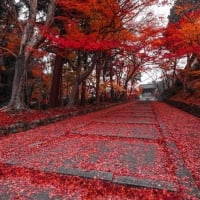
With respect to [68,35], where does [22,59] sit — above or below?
below

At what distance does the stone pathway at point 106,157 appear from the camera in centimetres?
391

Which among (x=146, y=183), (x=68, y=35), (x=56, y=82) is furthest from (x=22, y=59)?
(x=146, y=183)

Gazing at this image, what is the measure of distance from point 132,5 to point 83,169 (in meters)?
10.3

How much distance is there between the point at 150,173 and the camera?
4191 mm

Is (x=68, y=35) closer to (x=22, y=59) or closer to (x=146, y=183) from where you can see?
(x=22, y=59)

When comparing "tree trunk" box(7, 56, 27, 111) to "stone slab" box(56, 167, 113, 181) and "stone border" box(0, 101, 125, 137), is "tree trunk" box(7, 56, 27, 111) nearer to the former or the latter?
"stone border" box(0, 101, 125, 137)

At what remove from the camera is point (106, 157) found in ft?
16.8

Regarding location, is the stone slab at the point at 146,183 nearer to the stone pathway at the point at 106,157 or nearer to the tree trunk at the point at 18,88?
the stone pathway at the point at 106,157

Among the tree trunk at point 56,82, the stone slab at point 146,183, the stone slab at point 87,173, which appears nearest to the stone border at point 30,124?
the tree trunk at point 56,82

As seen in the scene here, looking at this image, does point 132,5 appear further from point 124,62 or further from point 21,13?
point 124,62

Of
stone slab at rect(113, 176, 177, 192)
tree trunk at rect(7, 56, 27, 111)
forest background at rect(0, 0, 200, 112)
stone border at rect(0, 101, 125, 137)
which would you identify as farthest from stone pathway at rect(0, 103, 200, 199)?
forest background at rect(0, 0, 200, 112)

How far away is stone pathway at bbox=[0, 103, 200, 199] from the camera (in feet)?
12.8

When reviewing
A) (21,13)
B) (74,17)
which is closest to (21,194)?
(74,17)

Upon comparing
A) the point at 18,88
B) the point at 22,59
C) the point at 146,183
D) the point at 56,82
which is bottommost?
the point at 146,183
